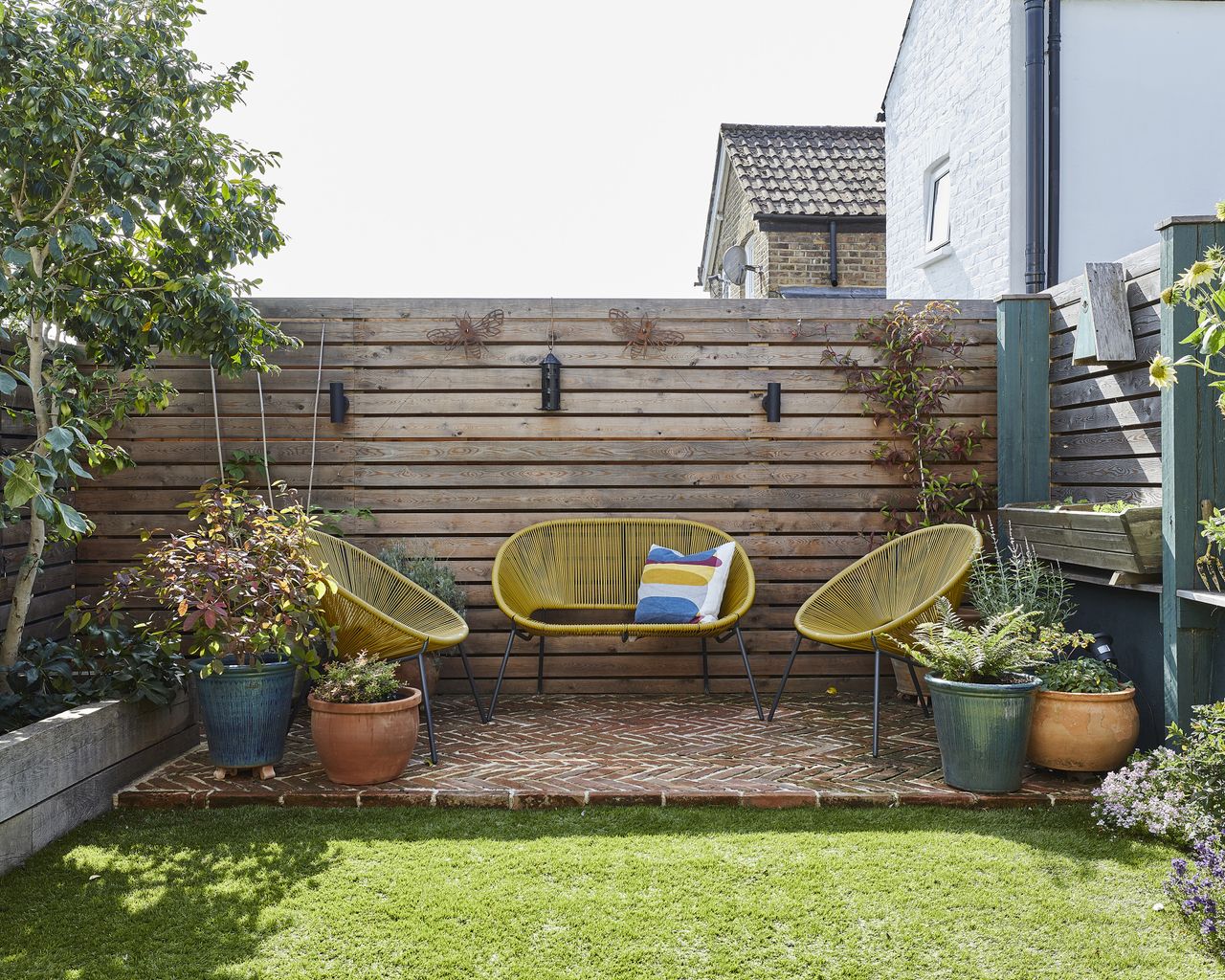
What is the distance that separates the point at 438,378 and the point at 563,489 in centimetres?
94

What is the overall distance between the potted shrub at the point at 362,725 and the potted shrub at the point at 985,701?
80.4 inches

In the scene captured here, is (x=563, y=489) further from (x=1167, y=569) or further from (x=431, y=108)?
(x=431, y=108)

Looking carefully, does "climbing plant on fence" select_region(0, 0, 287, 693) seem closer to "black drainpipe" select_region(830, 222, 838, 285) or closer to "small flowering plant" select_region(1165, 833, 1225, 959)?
"small flowering plant" select_region(1165, 833, 1225, 959)

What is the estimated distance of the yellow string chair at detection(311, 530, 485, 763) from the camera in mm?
4113

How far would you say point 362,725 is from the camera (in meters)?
3.62

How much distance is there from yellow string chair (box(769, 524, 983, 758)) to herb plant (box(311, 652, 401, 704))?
191cm

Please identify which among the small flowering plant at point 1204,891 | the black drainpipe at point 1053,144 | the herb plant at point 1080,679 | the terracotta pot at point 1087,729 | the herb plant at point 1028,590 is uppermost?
the black drainpipe at point 1053,144

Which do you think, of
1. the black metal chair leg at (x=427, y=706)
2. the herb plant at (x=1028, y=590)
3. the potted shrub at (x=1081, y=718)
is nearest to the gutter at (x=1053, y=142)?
the herb plant at (x=1028, y=590)

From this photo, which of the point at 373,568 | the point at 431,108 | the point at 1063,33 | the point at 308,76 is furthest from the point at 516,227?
the point at 373,568

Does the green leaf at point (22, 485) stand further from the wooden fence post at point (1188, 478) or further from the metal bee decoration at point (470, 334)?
the wooden fence post at point (1188, 478)

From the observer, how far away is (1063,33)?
6.85 metres

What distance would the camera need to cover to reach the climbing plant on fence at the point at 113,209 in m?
3.39

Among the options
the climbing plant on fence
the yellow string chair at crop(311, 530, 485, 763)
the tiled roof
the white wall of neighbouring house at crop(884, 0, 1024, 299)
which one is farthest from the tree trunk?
the tiled roof

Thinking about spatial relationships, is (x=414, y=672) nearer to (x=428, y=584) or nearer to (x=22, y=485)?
(x=428, y=584)
